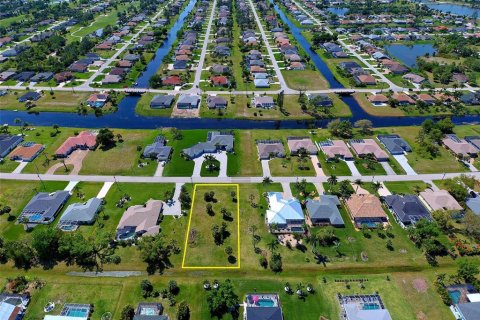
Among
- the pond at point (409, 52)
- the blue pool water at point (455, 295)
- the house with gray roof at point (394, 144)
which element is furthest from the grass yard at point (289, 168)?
the pond at point (409, 52)

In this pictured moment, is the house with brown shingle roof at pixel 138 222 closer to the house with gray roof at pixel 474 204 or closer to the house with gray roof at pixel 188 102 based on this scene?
the house with gray roof at pixel 188 102

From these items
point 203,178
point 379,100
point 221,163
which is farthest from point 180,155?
point 379,100

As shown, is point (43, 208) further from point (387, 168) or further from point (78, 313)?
point (387, 168)

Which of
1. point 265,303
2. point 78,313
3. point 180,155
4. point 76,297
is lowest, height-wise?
point 265,303

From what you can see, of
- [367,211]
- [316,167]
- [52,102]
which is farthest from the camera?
[52,102]

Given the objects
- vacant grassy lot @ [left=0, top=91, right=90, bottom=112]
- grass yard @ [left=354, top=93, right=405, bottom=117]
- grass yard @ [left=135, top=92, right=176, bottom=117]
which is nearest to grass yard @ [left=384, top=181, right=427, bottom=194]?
grass yard @ [left=354, top=93, right=405, bottom=117]

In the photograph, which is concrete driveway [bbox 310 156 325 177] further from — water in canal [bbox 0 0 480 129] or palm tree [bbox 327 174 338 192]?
water in canal [bbox 0 0 480 129]

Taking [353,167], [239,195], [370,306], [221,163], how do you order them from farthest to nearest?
[221,163]
[353,167]
[239,195]
[370,306]

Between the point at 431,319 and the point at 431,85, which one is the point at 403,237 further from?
the point at 431,85
